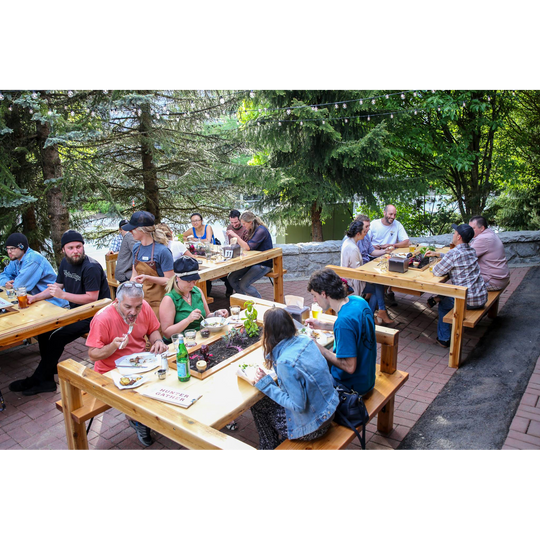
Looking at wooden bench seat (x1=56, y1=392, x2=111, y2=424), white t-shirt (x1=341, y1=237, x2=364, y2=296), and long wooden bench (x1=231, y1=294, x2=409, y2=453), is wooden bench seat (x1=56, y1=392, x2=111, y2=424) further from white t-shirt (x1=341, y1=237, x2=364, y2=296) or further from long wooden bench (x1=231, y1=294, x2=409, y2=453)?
white t-shirt (x1=341, y1=237, x2=364, y2=296)

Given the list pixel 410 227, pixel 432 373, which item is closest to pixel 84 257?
pixel 432 373

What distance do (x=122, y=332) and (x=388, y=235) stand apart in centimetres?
499

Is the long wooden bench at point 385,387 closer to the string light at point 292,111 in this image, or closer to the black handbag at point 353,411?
the black handbag at point 353,411

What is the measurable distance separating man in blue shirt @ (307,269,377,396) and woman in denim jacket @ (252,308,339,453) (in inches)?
13.0

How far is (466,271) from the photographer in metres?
5.24

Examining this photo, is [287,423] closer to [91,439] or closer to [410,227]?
[91,439]

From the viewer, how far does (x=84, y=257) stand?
4.84m

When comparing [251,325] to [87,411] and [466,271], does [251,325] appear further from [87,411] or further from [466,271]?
[466,271]

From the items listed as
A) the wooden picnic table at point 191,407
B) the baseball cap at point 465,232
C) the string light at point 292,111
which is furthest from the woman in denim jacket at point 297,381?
the string light at point 292,111

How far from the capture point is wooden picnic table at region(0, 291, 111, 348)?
13.6 feet

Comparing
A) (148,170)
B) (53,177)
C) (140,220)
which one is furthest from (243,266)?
(148,170)

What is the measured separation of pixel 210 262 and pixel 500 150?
8.85 meters

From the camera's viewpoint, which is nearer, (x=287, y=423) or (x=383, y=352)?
(x=287, y=423)

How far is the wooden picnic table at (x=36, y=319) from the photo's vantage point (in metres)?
4.15
